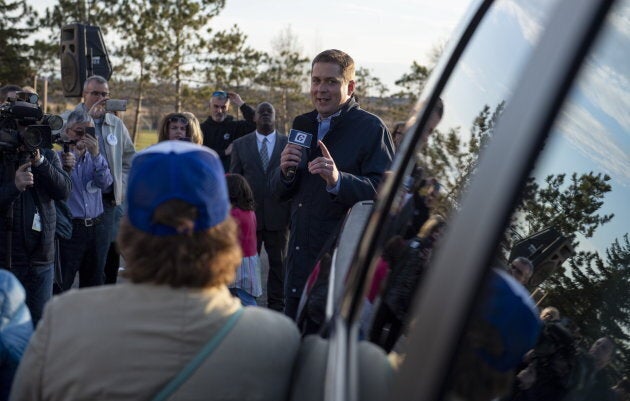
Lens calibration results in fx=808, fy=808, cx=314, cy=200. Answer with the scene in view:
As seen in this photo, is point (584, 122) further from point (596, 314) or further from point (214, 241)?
point (214, 241)

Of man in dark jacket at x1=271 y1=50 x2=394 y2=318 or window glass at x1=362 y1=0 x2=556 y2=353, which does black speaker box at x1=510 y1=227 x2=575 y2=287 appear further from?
man in dark jacket at x1=271 y1=50 x2=394 y2=318

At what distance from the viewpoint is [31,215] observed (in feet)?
15.6

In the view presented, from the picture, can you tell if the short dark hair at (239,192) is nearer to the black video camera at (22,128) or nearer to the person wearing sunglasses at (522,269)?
the black video camera at (22,128)

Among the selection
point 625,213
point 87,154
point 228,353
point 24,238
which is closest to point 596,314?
point 625,213

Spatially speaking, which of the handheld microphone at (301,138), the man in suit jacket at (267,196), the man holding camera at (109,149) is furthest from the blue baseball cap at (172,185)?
the man in suit jacket at (267,196)

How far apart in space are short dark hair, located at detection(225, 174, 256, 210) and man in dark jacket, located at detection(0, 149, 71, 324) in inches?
39.3

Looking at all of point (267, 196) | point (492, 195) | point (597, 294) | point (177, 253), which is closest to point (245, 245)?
point (267, 196)

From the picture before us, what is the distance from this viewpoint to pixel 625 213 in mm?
1149

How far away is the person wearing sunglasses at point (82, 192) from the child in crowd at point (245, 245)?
137 centimetres

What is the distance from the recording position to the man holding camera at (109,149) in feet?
20.3

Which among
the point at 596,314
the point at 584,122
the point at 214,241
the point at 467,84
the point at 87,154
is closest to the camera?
the point at 584,122

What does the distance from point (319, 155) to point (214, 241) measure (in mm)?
2400

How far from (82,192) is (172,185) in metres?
4.53

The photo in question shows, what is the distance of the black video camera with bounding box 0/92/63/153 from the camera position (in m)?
4.64
